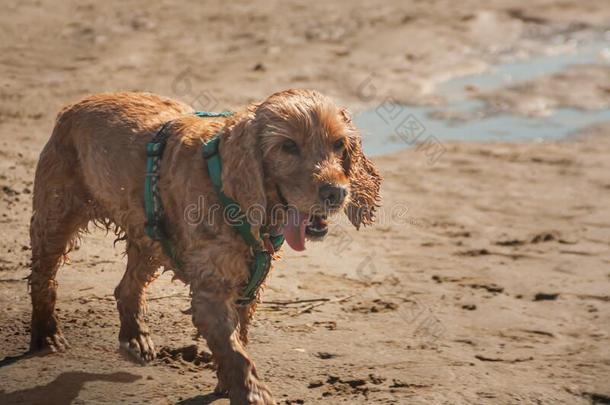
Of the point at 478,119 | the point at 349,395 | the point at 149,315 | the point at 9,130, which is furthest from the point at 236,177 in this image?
the point at 478,119

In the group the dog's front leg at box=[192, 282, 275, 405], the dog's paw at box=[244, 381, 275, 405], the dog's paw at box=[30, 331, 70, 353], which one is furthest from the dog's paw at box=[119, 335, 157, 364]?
the dog's paw at box=[244, 381, 275, 405]

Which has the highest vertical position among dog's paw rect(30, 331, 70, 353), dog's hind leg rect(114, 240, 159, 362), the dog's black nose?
the dog's black nose

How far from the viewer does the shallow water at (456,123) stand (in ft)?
38.9

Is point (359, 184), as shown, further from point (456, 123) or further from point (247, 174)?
point (456, 123)

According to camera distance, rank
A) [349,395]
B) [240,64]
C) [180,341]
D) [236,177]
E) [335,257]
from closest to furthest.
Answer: [236,177], [349,395], [180,341], [335,257], [240,64]

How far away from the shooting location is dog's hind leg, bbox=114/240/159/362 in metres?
6.77

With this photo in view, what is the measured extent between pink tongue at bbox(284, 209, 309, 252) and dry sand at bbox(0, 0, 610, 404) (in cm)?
108

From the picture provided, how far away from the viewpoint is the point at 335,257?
8711mm

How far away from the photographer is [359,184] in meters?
6.07

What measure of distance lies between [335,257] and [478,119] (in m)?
4.57

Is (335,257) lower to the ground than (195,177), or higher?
lower

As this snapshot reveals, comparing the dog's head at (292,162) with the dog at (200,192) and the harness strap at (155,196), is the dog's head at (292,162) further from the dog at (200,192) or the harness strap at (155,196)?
the harness strap at (155,196)

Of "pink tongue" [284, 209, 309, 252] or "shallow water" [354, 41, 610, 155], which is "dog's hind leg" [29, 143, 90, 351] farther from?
"shallow water" [354, 41, 610, 155]

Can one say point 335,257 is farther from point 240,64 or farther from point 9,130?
point 240,64
